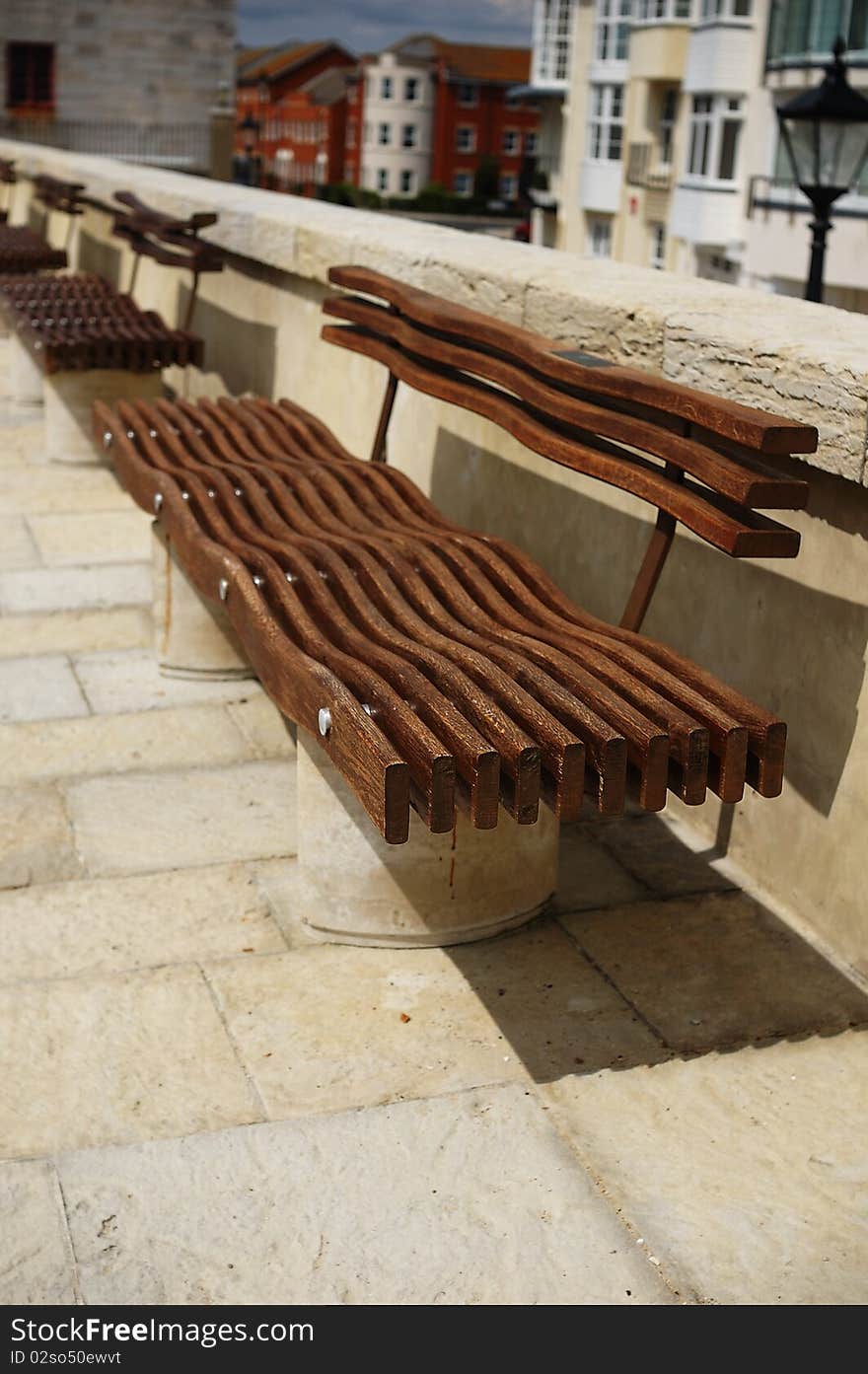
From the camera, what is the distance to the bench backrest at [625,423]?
3.18 meters

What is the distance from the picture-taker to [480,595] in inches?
154

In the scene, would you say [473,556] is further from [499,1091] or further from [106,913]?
[499,1091]

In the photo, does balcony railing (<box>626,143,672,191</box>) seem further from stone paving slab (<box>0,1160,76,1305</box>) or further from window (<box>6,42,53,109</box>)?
stone paving slab (<box>0,1160,76,1305</box>)

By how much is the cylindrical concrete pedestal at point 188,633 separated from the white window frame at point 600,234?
43197 mm

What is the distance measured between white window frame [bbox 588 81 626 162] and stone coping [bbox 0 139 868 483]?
41480mm

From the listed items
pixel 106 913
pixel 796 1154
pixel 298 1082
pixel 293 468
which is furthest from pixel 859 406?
pixel 293 468

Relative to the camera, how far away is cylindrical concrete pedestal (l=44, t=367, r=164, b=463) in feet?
26.7

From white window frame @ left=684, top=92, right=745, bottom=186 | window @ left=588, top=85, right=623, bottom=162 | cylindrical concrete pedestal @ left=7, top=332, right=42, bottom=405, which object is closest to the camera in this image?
cylindrical concrete pedestal @ left=7, top=332, right=42, bottom=405

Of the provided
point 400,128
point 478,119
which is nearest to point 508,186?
point 478,119

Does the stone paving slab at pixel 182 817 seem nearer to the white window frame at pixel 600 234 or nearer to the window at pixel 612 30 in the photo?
the white window frame at pixel 600 234

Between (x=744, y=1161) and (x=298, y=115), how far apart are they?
317 ft

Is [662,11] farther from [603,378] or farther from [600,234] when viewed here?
[603,378]

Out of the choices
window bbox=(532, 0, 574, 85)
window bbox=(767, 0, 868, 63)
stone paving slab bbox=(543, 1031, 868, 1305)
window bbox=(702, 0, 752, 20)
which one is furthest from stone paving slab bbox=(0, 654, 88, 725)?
window bbox=(532, 0, 574, 85)
